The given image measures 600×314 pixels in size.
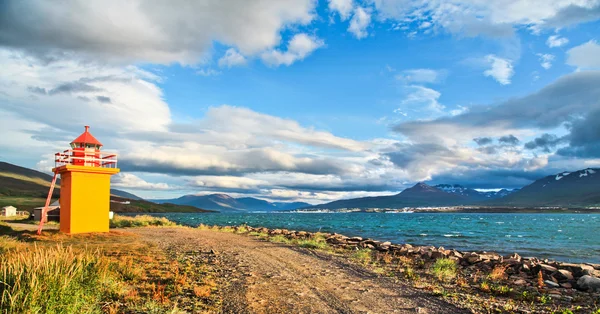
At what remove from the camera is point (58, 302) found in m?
7.00

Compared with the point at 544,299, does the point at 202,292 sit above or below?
above

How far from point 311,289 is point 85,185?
20413 millimetres

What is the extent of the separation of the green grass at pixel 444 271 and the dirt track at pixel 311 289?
2.38m

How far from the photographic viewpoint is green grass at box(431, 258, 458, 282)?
13.1m

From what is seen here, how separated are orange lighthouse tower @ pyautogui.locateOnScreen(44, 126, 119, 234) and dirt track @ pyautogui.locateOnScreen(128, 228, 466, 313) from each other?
13.6 meters

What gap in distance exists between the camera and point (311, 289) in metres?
10.4

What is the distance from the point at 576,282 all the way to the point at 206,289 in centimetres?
1203

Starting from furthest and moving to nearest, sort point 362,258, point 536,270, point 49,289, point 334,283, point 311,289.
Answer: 1. point 362,258
2. point 536,270
3. point 334,283
4. point 311,289
5. point 49,289

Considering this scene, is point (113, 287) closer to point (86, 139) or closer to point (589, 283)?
point (589, 283)

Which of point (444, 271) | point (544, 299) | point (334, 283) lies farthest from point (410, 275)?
point (544, 299)

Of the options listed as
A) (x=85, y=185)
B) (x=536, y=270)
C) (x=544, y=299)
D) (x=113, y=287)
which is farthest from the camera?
(x=85, y=185)

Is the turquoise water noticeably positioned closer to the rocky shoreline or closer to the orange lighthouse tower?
the rocky shoreline

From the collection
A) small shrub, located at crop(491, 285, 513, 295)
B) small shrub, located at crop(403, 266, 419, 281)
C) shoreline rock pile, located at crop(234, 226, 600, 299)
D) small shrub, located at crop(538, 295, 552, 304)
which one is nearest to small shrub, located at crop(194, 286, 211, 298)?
small shrub, located at crop(403, 266, 419, 281)

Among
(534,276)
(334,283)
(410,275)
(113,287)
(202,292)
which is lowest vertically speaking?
(534,276)
